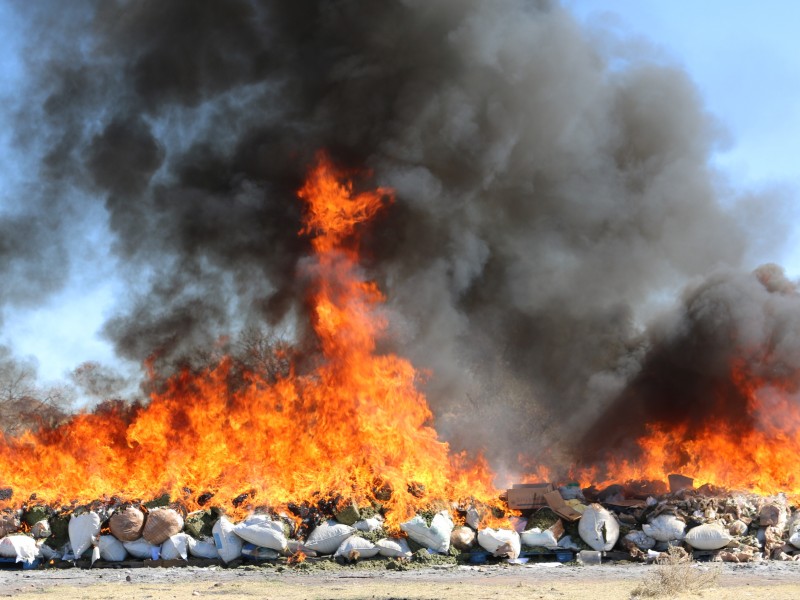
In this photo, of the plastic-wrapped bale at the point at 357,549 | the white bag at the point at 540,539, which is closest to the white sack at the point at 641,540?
the white bag at the point at 540,539

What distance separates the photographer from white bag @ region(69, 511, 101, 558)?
48.3 feet

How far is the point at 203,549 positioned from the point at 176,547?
470 mm

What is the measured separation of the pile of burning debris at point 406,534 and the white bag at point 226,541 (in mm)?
17

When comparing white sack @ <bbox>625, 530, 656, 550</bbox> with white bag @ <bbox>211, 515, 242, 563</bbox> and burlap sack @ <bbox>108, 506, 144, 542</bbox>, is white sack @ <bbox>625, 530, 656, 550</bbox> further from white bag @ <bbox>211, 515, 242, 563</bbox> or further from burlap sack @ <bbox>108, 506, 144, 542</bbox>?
burlap sack @ <bbox>108, 506, 144, 542</bbox>

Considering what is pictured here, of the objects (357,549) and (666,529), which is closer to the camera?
(357,549)

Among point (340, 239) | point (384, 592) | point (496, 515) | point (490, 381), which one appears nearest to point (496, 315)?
point (490, 381)

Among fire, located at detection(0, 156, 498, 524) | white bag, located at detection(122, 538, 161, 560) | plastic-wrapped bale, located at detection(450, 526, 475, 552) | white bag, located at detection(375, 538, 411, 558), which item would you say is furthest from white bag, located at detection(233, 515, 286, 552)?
plastic-wrapped bale, located at detection(450, 526, 475, 552)

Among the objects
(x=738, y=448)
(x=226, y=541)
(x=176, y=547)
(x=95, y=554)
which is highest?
(x=738, y=448)

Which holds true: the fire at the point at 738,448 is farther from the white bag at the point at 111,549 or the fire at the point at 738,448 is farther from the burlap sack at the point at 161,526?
the white bag at the point at 111,549

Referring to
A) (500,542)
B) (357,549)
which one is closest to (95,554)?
(357,549)

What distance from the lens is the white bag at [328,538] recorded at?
14.4 m

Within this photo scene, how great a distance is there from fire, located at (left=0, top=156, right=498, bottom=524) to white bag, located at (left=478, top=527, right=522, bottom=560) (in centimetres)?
114

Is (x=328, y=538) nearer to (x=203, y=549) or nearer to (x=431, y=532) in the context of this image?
(x=431, y=532)

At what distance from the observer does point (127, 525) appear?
1466cm
